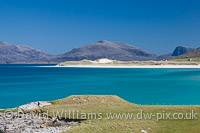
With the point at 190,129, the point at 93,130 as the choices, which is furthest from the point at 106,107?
the point at 190,129

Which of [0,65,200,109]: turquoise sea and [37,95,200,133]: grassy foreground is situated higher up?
[37,95,200,133]: grassy foreground

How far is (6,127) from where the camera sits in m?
17.5

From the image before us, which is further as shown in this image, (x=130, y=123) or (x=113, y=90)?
(x=113, y=90)

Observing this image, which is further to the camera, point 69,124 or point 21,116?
point 21,116

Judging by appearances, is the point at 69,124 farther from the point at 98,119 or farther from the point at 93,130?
the point at 93,130

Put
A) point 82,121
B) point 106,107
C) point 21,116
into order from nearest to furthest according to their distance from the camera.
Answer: point 82,121
point 21,116
point 106,107

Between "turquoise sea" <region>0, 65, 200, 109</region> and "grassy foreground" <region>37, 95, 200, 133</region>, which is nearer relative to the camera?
"grassy foreground" <region>37, 95, 200, 133</region>

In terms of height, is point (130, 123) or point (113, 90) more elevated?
point (130, 123)

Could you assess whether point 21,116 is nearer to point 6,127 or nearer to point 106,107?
point 6,127

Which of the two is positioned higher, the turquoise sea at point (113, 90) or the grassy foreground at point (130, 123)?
the grassy foreground at point (130, 123)

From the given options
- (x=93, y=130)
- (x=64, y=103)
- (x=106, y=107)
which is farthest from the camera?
(x=64, y=103)

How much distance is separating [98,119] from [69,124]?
2332 millimetres

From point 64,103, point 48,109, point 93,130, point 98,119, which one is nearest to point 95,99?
point 64,103

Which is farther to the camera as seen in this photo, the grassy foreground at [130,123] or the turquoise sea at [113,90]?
the turquoise sea at [113,90]
